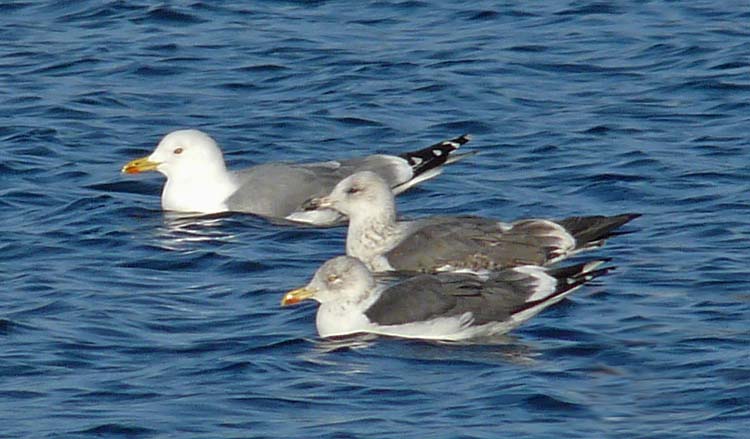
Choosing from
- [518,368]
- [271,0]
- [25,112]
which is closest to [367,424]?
[518,368]

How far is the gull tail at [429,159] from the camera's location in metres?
13.9

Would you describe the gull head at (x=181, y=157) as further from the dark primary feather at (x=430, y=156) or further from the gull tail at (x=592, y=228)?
the gull tail at (x=592, y=228)

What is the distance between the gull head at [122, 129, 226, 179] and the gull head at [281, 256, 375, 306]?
10.6 ft

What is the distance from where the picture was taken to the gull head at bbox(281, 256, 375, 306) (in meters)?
10.6

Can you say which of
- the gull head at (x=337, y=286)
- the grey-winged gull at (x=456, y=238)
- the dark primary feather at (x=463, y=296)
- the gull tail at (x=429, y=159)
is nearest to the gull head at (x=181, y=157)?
the gull tail at (x=429, y=159)

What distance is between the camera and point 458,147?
1438cm

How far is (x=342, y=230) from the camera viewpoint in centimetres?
1339

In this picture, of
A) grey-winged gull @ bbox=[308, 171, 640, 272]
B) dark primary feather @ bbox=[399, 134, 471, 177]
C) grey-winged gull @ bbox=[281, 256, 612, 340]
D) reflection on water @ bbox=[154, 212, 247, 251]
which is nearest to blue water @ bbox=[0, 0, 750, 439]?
reflection on water @ bbox=[154, 212, 247, 251]

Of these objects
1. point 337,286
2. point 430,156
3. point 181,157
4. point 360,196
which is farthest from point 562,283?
point 181,157

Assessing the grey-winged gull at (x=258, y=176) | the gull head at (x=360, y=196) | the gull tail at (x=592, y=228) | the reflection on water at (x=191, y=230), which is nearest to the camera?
the gull tail at (x=592, y=228)

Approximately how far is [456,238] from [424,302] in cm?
152

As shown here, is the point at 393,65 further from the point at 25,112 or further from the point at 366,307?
the point at 366,307

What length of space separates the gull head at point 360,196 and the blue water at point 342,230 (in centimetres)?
35

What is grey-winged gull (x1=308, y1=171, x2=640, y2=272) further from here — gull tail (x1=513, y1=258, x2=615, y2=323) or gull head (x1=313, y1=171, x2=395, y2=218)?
gull tail (x1=513, y1=258, x2=615, y2=323)
